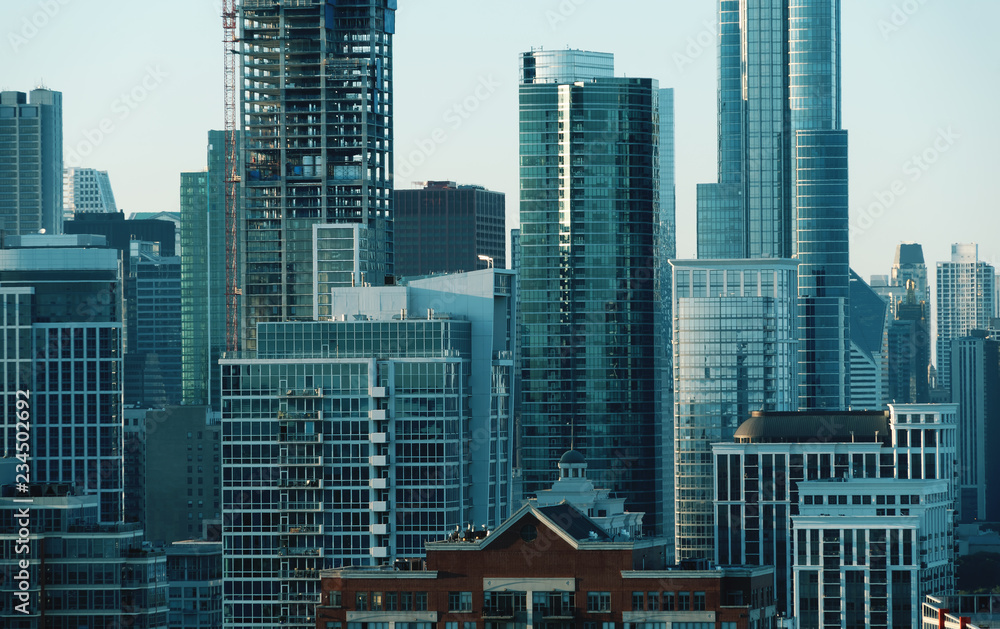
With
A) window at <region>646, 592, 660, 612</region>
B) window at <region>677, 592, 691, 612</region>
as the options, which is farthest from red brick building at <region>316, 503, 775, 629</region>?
window at <region>677, 592, 691, 612</region>

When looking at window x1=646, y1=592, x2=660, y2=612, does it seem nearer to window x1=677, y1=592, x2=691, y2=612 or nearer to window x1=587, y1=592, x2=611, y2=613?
window x1=677, y1=592, x2=691, y2=612

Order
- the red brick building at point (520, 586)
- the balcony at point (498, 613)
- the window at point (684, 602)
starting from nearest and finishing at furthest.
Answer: the window at point (684, 602), the red brick building at point (520, 586), the balcony at point (498, 613)

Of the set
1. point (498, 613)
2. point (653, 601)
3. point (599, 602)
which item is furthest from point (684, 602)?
point (498, 613)

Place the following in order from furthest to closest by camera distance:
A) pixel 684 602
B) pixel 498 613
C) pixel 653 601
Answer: pixel 498 613 < pixel 653 601 < pixel 684 602

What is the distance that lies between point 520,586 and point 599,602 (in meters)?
7.58

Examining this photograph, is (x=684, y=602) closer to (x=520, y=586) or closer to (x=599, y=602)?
(x=599, y=602)

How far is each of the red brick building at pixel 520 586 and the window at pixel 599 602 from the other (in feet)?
0.30

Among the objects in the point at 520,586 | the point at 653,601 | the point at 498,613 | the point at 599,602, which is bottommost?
the point at 498,613

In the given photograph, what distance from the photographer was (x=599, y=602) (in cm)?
19288

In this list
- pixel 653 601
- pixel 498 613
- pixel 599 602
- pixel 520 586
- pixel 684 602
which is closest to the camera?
pixel 684 602

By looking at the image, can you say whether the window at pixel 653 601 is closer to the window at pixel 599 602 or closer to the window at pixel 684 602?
the window at pixel 684 602

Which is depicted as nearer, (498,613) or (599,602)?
(599,602)

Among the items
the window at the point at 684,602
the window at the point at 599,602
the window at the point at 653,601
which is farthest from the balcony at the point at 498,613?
the window at the point at 684,602

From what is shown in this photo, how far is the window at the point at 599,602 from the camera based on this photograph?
7584 inches
